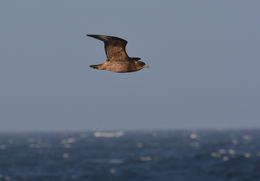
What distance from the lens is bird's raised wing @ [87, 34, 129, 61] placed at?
44.1ft

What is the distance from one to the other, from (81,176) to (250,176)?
2978cm

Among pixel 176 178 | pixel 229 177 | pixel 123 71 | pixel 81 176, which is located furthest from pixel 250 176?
pixel 123 71

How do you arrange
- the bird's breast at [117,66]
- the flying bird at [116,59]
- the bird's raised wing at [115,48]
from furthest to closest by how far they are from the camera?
the bird's breast at [117,66], the flying bird at [116,59], the bird's raised wing at [115,48]

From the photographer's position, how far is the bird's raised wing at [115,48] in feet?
44.1

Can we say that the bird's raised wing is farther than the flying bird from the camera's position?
No

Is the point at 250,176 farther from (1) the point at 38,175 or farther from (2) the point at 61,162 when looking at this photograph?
(2) the point at 61,162

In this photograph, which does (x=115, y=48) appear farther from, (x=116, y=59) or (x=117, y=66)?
(x=117, y=66)

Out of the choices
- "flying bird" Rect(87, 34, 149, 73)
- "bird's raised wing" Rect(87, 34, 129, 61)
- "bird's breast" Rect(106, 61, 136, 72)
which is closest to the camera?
"bird's raised wing" Rect(87, 34, 129, 61)

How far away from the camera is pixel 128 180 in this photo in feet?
360

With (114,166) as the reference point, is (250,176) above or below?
below

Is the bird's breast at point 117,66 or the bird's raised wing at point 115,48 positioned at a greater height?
the bird's raised wing at point 115,48

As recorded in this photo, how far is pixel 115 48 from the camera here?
45.0ft

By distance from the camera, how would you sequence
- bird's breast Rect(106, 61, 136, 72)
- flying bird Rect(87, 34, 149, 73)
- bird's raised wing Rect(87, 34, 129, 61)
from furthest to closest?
bird's breast Rect(106, 61, 136, 72) < flying bird Rect(87, 34, 149, 73) < bird's raised wing Rect(87, 34, 129, 61)

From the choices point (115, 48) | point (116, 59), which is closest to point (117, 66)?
point (116, 59)
